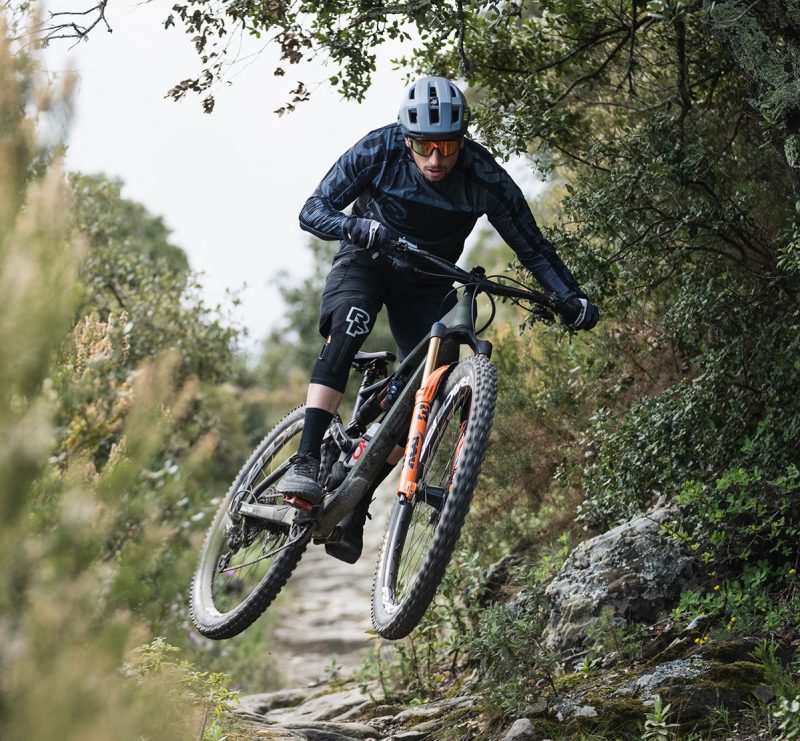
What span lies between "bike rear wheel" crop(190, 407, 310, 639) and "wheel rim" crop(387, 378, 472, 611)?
77cm

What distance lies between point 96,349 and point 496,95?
9.40 ft

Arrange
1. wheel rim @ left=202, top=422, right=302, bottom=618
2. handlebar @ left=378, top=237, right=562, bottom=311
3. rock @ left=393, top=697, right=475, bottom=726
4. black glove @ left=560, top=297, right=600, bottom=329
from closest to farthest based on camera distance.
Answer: handlebar @ left=378, top=237, right=562, bottom=311
black glove @ left=560, top=297, right=600, bottom=329
rock @ left=393, top=697, right=475, bottom=726
wheel rim @ left=202, top=422, right=302, bottom=618

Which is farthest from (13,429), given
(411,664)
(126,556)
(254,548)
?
(411,664)

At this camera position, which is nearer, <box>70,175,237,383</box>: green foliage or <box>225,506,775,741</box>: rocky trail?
<box>225,506,775,741</box>: rocky trail

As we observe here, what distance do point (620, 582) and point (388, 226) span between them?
245cm

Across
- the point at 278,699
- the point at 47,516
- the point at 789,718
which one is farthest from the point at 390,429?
the point at 278,699

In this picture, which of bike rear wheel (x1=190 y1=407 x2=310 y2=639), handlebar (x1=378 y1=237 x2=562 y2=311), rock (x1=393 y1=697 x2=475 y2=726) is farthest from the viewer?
rock (x1=393 y1=697 x2=475 y2=726)

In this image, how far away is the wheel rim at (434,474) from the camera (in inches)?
167

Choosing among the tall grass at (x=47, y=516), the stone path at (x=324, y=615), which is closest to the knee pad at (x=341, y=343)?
the tall grass at (x=47, y=516)

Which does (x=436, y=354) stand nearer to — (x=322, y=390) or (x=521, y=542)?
(x=322, y=390)

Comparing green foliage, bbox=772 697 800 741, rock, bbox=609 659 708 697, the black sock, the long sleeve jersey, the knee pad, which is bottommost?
green foliage, bbox=772 697 800 741

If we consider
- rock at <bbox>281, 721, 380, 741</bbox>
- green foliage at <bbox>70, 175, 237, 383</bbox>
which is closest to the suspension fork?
rock at <bbox>281, 721, 380, 741</bbox>

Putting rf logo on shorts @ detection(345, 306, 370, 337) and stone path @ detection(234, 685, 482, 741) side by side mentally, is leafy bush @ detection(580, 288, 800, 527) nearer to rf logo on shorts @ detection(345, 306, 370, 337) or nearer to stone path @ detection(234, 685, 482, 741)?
stone path @ detection(234, 685, 482, 741)

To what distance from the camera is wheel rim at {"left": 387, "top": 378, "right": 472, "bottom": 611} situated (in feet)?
13.9
